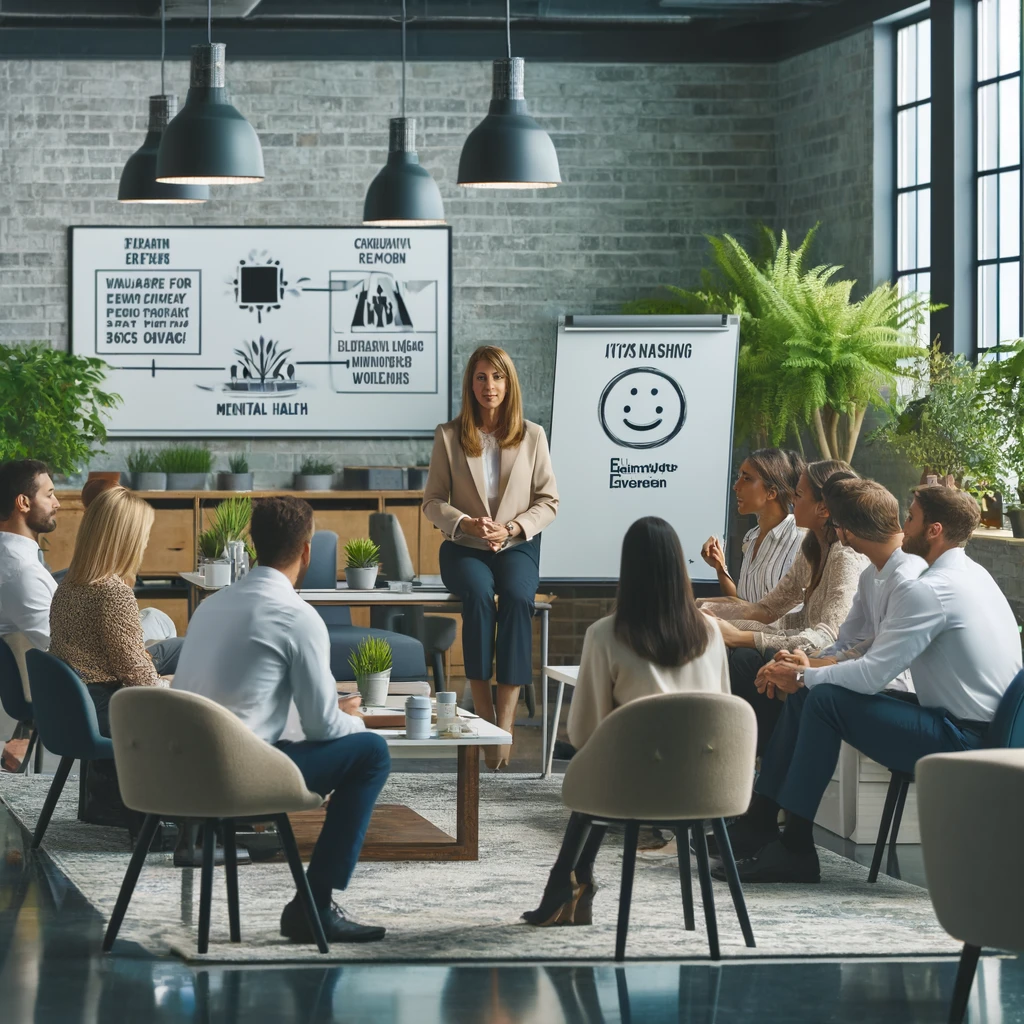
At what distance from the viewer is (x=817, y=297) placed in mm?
8984

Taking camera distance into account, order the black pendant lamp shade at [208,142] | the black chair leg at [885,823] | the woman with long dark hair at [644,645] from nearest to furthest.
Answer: the woman with long dark hair at [644,645], the black chair leg at [885,823], the black pendant lamp shade at [208,142]

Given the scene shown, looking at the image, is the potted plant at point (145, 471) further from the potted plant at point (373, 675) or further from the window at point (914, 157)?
A: the potted plant at point (373, 675)

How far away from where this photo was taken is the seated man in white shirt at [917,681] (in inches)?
189

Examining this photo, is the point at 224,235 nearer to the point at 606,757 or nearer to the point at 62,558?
the point at 62,558

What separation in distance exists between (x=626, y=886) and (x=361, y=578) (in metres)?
2.93

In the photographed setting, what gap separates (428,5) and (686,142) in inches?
75.4

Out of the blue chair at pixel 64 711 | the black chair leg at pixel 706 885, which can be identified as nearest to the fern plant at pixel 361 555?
the blue chair at pixel 64 711

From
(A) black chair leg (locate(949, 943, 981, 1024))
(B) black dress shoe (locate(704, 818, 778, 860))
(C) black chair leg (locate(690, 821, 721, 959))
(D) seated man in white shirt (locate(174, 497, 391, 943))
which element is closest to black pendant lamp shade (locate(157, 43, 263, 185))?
(D) seated man in white shirt (locate(174, 497, 391, 943))

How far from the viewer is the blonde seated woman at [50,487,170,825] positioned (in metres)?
5.26

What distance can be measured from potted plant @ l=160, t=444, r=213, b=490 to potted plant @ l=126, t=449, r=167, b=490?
0.04m

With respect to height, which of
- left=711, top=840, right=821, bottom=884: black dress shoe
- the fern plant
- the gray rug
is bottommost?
the gray rug

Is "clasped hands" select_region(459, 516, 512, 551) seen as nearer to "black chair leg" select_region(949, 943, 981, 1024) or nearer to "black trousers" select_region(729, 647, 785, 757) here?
"black trousers" select_region(729, 647, 785, 757)

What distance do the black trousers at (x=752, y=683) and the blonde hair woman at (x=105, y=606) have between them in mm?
2069

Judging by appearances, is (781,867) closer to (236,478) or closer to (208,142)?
(208,142)
